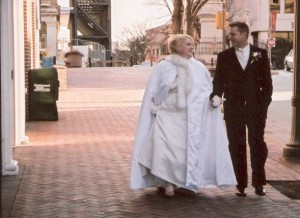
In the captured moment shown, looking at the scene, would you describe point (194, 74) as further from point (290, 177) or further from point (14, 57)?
point (14, 57)

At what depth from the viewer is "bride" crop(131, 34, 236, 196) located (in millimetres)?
7934

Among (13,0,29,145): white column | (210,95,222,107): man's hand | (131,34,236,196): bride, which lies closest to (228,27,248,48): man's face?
(131,34,236,196): bride

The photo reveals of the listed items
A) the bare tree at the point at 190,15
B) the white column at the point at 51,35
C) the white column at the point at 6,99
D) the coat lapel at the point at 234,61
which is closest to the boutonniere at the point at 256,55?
the coat lapel at the point at 234,61

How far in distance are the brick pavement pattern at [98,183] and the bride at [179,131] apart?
0.26 metres

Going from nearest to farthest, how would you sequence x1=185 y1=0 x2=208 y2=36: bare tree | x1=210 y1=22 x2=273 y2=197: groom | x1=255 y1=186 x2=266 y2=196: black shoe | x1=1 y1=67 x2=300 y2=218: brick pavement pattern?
x1=1 y1=67 x2=300 y2=218: brick pavement pattern < x1=210 y1=22 x2=273 y2=197: groom < x1=255 y1=186 x2=266 y2=196: black shoe < x1=185 y1=0 x2=208 y2=36: bare tree

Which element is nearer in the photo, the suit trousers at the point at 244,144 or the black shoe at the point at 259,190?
the suit trousers at the point at 244,144

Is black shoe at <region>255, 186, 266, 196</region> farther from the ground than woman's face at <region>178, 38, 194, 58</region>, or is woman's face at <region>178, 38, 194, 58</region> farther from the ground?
woman's face at <region>178, 38, 194, 58</region>

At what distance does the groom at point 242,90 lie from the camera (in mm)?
8047

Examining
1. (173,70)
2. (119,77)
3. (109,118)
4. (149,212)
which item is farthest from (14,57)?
(119,77)

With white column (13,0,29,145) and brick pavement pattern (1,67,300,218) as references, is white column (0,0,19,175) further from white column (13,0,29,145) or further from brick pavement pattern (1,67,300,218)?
white column (13,0,29,145)

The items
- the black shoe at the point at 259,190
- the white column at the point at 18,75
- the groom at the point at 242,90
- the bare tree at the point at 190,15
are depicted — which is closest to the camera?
the groom at the point at 242,90

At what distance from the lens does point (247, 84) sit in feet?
26.4

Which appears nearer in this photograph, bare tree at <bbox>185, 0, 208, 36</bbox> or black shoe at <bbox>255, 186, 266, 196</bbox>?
black shoe at <bbox>255, 186, 266, 196</bbox>

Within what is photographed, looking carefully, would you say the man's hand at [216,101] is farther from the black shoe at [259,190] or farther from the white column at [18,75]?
the white column at [18,75]
